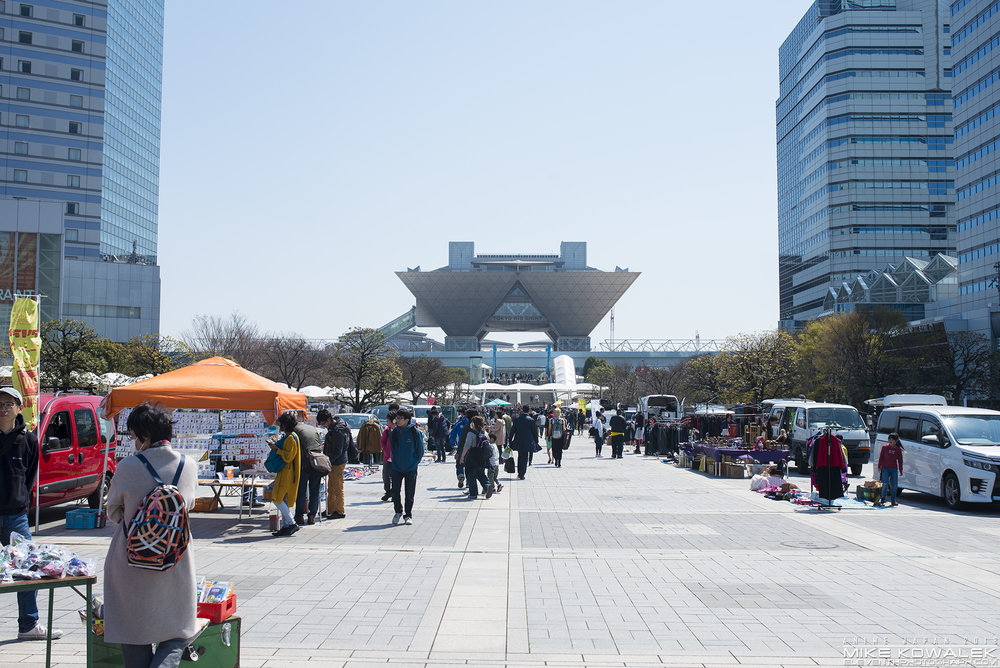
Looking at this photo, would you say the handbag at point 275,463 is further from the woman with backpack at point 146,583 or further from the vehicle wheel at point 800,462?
the vehicle wheel at point 800,462

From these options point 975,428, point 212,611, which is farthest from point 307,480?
point 975,428

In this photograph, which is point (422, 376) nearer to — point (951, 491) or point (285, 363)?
point (285, 363)

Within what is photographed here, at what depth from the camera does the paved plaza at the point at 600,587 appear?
556 cm

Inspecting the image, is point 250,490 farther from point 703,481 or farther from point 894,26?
point 894,26

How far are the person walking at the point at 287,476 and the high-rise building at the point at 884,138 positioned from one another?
84473mm

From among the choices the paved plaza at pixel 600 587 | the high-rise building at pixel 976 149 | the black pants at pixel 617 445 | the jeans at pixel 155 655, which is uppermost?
the high-rise building at pixel 976 149

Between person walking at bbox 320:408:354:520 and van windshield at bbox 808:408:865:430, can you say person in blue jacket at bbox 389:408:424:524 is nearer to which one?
person walking at bbox 320:408:354:520

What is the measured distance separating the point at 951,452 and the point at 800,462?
281 inches

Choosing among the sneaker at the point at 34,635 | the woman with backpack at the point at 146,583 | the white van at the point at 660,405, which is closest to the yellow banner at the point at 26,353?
the sneaker at the point at 34,635

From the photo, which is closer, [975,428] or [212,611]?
[212,611]

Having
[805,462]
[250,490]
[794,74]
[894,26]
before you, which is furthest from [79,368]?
[794,74]

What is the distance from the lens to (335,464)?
1224 centimetres

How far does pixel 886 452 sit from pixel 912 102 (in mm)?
86941

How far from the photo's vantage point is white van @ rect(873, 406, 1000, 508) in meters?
13.3
